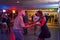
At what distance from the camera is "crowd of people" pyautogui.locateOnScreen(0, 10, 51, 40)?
5.68 m

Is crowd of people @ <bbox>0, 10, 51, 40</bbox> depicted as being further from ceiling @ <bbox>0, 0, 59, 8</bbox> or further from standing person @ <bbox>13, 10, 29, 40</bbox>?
ceiling @ <bbox>0, 0, 59, 8</bbox>

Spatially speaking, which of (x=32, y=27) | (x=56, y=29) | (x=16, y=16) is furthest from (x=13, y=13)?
(x=56, y=29)

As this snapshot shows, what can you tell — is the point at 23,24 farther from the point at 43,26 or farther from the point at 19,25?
the point at 43,26

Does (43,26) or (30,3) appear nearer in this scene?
(30,3)

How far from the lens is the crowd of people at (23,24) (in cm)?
568

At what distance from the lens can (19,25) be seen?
5.68 metres

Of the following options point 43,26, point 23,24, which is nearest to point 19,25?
point 23,24

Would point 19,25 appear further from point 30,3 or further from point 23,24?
point 30,3

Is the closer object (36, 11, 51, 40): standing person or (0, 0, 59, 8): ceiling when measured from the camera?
(0, 0, 59, 8): ceiling

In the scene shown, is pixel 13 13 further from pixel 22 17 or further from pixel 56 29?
pixel 56 29

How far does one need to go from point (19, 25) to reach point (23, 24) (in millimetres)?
85

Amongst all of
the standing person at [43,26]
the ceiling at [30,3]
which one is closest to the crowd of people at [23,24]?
the standing person at [43,26]

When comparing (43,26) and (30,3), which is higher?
(30,3)

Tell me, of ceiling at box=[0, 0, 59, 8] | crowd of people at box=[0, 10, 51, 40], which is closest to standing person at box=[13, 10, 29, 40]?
crowd of people at box=[0, 10, 51, 40]
